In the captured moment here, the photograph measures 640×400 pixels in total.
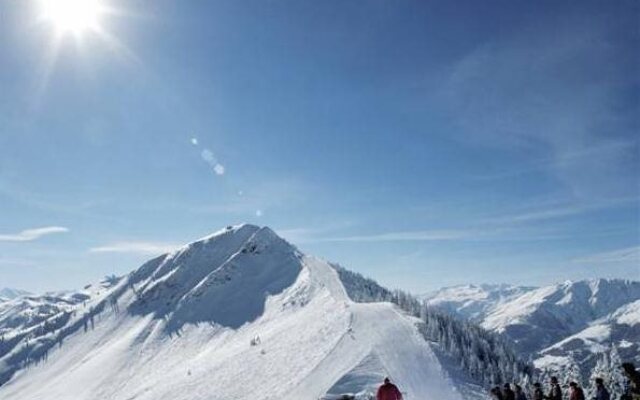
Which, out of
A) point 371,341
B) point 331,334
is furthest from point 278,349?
point 371,341

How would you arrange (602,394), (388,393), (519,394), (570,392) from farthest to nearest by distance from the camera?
(519,394) < (602,394) < (570,392) < (388,393)

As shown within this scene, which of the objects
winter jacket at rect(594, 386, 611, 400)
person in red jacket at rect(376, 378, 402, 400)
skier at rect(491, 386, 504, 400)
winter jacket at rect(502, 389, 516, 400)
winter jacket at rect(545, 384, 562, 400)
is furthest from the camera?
skier at rect(491, 386, 504, 400)

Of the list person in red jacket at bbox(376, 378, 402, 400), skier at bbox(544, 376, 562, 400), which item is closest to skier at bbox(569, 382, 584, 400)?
skier at bbox(544, 376, 562, 400)

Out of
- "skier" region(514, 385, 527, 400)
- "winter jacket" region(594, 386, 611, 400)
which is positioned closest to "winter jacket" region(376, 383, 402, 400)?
"skier" region(514, 385, 527, 400)

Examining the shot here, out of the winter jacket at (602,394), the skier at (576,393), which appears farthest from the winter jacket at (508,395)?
the winter jacket at (602,394)

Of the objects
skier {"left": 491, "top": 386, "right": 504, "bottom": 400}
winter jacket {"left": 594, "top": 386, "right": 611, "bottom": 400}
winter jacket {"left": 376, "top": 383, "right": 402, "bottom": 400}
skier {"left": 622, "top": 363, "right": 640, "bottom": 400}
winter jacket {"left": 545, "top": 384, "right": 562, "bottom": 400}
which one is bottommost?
winter jacket {"left": 594, "top": 386, "right": 611, "bottom": 400}

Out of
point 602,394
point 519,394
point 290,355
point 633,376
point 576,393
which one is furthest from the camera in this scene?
point 290,355

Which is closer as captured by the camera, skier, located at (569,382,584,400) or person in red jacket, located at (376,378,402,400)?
person in red jacket, located at (376,378,402,400)

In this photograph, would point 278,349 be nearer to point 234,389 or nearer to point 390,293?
point 234,389

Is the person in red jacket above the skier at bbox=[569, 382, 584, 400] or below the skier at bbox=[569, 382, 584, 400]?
above

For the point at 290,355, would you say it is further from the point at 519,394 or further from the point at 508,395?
the point at 508,395

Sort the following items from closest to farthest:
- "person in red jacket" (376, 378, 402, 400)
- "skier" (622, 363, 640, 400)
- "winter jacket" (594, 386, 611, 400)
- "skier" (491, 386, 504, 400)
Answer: "skier" (622, 363, 640, 400) → "person in red jacket" (376, 378, 402, 400) → "winter jacket" (594, 386, 611, 400) → "skier" (491, 386, 504, 400)

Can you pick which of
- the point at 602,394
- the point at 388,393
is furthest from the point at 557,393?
the point at 388,393

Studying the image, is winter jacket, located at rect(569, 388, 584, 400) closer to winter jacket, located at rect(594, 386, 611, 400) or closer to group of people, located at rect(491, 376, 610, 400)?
group of people, located at rect(491, 376, 610, 400)
